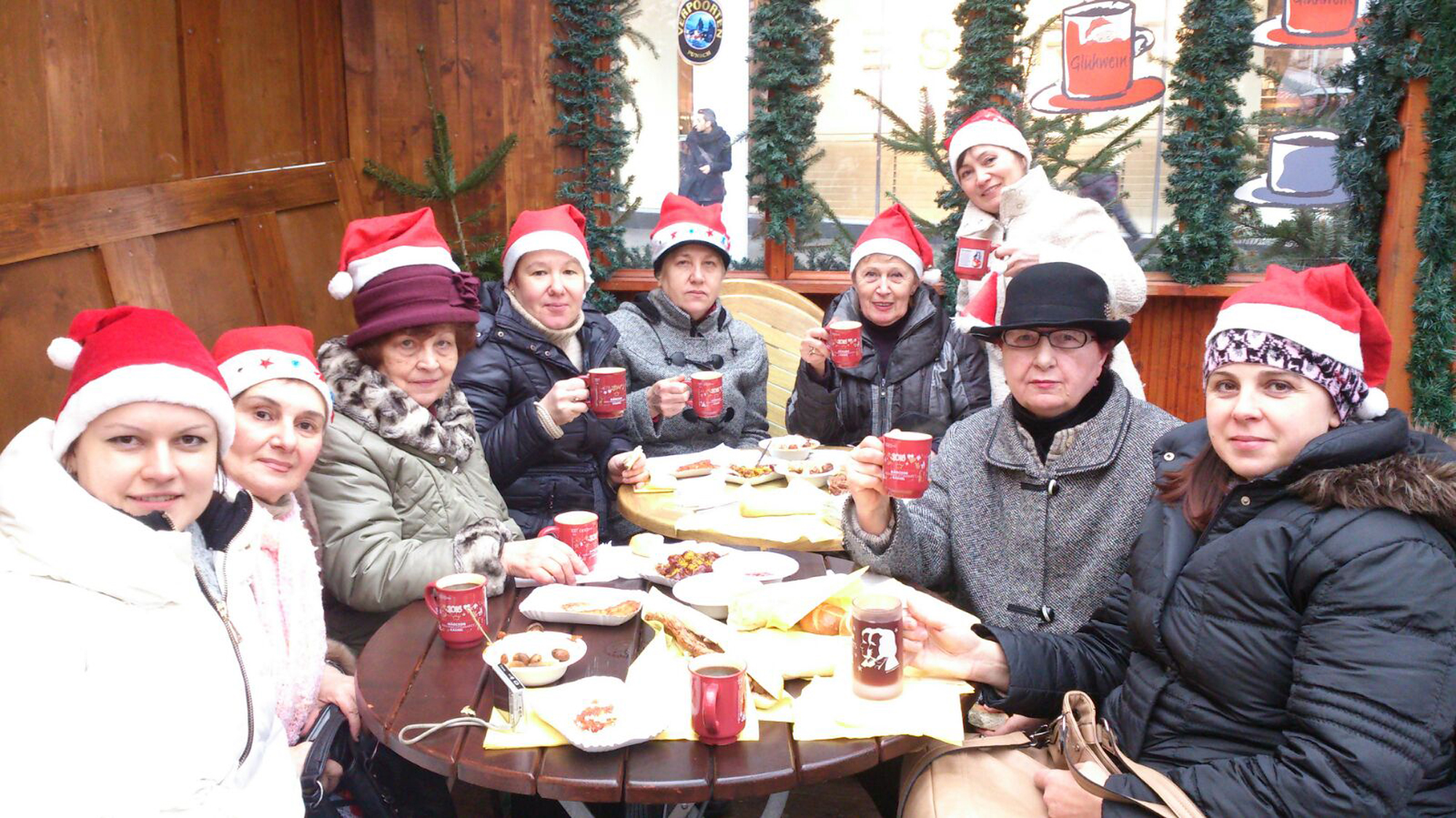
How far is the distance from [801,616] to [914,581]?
0.49 metres

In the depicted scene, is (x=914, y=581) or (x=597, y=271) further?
(x=597, y=271)

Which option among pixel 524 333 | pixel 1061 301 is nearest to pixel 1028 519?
A: pixel 1061 301

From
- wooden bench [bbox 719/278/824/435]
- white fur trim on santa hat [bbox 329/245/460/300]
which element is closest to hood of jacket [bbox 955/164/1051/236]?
wooden bench [bbox 719/278/824/435]

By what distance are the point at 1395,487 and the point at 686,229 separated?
297 cm

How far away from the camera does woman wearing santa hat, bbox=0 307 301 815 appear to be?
1479 millimetres

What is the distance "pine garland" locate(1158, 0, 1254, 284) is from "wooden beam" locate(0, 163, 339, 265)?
4841 mm

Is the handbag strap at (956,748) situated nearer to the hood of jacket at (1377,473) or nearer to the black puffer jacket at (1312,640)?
the black puffer jacket at (1312,640)

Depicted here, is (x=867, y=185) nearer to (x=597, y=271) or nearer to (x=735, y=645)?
(x=597, y=271)

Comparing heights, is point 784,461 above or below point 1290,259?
below

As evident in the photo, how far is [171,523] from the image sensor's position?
5.74 ft

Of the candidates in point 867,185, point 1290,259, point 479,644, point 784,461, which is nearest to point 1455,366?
point 1290,259

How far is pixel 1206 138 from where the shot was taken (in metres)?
6.05

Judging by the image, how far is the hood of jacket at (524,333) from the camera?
373 centimetres

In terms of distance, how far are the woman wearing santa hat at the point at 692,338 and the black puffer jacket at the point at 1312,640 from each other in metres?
2.36
